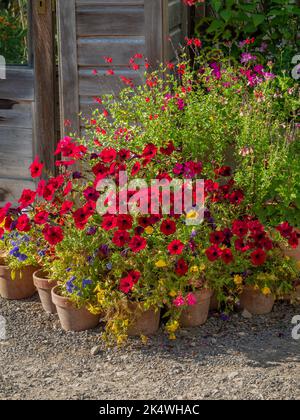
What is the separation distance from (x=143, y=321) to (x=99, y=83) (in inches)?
73.8

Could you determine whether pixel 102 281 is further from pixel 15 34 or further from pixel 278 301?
pixel 15 34

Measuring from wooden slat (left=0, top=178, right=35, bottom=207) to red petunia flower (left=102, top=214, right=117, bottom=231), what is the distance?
6.00 feet

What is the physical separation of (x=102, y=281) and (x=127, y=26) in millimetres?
1845

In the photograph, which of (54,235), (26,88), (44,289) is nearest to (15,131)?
(26,88)

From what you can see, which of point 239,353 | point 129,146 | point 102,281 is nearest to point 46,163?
point 129,146

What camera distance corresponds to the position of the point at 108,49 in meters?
5.70

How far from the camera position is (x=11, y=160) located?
618cm

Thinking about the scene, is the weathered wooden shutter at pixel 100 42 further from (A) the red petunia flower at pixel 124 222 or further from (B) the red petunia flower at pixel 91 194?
(A) the red petunia flower at pixel 124 222

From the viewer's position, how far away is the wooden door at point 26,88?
593 cm

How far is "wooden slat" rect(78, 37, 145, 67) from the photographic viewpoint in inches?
222

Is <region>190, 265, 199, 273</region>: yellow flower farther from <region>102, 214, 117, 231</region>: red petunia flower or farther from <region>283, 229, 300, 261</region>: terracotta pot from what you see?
<region>283, 229, 300, 261</region>: terracotta pot

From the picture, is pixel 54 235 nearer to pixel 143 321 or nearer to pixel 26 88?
pixel 143 321

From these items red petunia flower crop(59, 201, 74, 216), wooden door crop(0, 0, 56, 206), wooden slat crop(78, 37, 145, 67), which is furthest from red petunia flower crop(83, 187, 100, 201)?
wooden door crop(0, 0, 56, 206)

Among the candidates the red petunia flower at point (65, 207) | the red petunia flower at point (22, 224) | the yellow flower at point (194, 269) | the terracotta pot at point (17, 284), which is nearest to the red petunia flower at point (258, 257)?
the yellow flower at point (194, 269)
